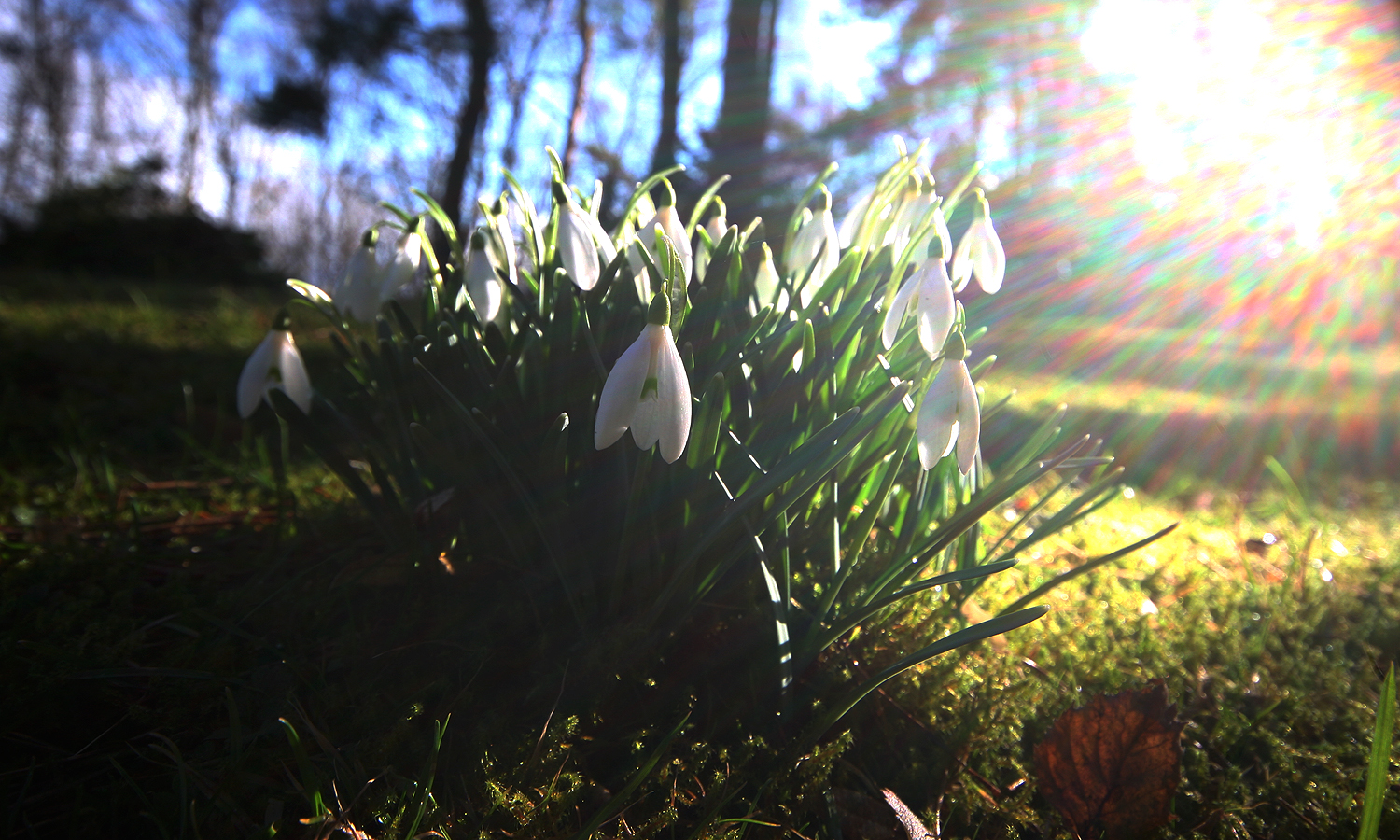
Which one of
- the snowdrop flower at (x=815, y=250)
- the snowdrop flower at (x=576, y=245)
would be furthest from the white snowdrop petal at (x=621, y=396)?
the snowdrop flower at (x=815, y=250)

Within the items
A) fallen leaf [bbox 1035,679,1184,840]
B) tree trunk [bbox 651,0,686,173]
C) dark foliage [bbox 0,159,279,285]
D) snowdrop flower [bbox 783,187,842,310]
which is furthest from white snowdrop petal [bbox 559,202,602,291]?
dark foliage [bbox 0,159,279,285]

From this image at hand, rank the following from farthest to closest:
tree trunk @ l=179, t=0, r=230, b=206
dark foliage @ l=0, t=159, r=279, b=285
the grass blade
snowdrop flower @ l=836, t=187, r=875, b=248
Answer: tree trunk @ l=179, t=0, r=230, b=206 → dark foliage @ l=0, t=159, r=279, b=285 → snowdrop flower @ l=836, t=187, r=875, b=248 → the grass blade

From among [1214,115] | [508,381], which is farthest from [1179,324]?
[508,381]

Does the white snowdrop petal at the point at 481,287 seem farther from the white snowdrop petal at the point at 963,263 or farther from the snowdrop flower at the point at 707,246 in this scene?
the white snowdrop petal at the point at 963,263

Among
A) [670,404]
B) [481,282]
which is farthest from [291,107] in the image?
[670,404]

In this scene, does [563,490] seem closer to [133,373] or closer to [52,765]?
[52,765]

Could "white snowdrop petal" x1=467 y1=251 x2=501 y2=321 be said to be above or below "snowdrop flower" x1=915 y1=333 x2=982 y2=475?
above

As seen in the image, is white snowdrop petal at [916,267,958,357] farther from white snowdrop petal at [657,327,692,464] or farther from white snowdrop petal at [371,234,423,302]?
white snowdrop petal at [371,234,423,302]
